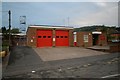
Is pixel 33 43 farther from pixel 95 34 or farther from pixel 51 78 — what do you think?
pixel 51 78

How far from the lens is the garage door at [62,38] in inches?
1288

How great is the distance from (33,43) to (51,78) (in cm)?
2158

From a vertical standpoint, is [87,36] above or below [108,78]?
above

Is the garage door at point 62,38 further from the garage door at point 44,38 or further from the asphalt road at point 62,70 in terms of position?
the asphalt road at point 62,70

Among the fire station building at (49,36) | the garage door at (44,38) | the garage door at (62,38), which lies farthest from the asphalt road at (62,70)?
the garage door at (62,38)

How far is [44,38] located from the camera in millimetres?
31734

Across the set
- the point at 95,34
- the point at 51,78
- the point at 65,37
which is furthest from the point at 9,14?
the point at 51,78

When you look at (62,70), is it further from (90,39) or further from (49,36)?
(90,39)

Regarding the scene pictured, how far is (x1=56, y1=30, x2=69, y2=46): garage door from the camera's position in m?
32.7

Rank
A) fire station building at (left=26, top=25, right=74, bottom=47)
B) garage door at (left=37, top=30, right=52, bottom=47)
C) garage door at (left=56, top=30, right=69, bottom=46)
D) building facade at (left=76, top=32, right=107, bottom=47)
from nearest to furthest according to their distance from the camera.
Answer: fire station building at (left=26, top=25, right=74, bottom=47) < garage door at (left=37, top=30, right=52, bottom=47) < garage door at (left=56, top=30, right=69, bottom=46) < building facade at (left=76, top=32, right=107, bottom=47)

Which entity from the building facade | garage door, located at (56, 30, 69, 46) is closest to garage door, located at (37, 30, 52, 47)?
garage door, located at (56, 30, 69, 46)

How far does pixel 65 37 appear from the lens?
33469 mm

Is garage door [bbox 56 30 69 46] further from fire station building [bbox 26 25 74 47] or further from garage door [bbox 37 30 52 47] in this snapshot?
garage door [bbox 37 30 52 47]

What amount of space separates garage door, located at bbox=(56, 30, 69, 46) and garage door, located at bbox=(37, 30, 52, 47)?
1.54m
